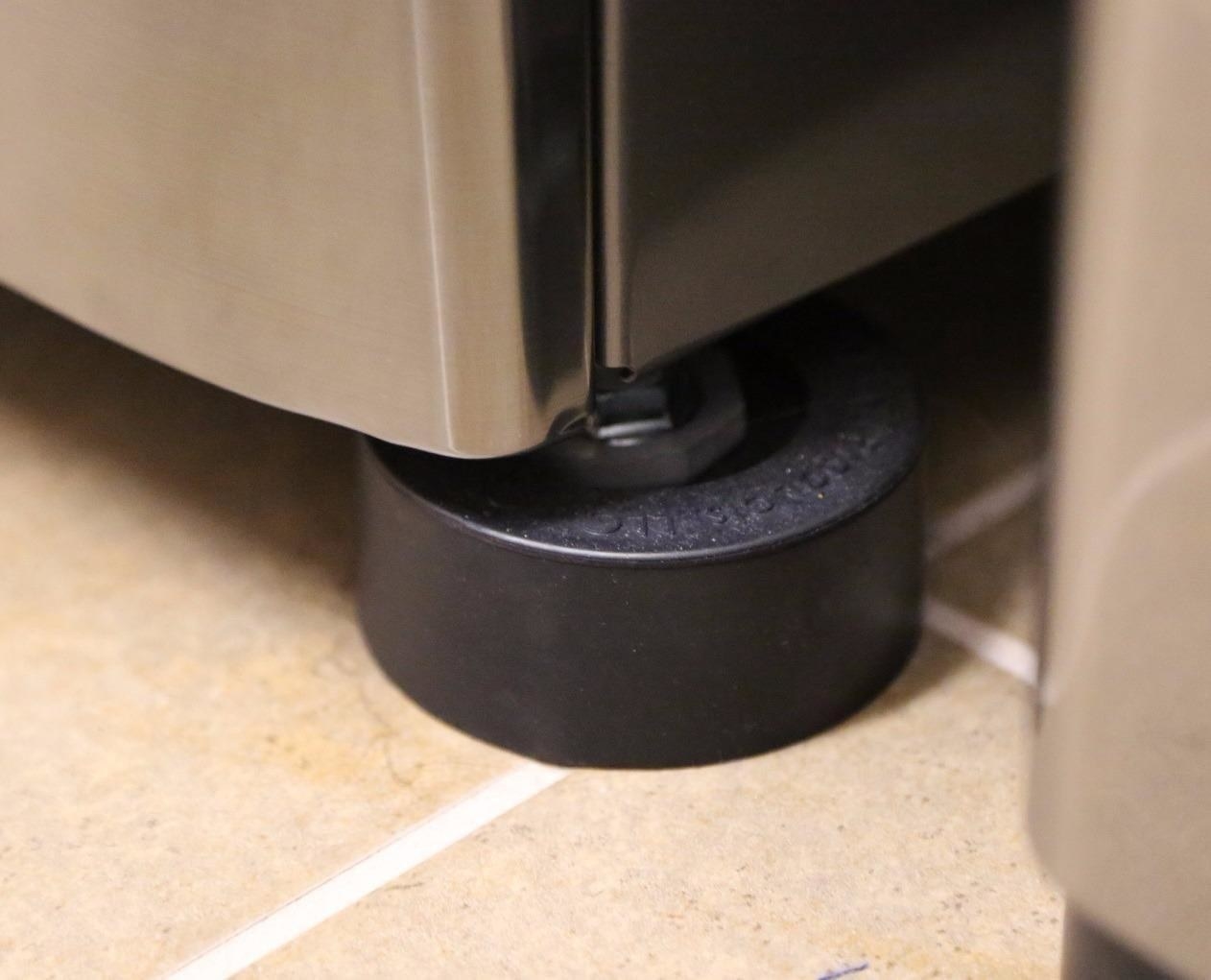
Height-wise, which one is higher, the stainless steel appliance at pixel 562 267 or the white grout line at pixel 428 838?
the stainless steel appliance at pixel 562 267

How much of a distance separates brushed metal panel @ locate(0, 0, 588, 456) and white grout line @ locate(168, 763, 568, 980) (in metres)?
0.11

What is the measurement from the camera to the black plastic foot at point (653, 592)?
0.43 meters

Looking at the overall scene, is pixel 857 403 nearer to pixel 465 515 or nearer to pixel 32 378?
pixel 465 515

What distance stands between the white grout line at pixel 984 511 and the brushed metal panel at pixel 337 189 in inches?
8.0

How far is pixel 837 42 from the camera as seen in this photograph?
0.41 m

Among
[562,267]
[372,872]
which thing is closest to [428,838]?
[372,872]

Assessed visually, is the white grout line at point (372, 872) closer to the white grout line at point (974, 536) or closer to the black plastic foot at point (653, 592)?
the black plastic foot at point (653, 592)

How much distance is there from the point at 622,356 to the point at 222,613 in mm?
194

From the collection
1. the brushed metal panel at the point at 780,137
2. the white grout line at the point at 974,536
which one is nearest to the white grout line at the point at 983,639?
the white grout line at the point at 974,536

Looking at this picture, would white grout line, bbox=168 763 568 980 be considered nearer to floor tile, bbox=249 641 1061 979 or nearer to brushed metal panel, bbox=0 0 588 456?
floor tile, bbox=249 641 1061 979

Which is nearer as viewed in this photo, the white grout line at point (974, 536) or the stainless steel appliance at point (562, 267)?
the stainless steel appliance at point (562, 267)

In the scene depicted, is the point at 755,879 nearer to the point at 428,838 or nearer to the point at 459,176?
the point at 428,838

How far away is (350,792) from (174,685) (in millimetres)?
77

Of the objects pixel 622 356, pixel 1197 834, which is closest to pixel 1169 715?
pixel 1197 834
